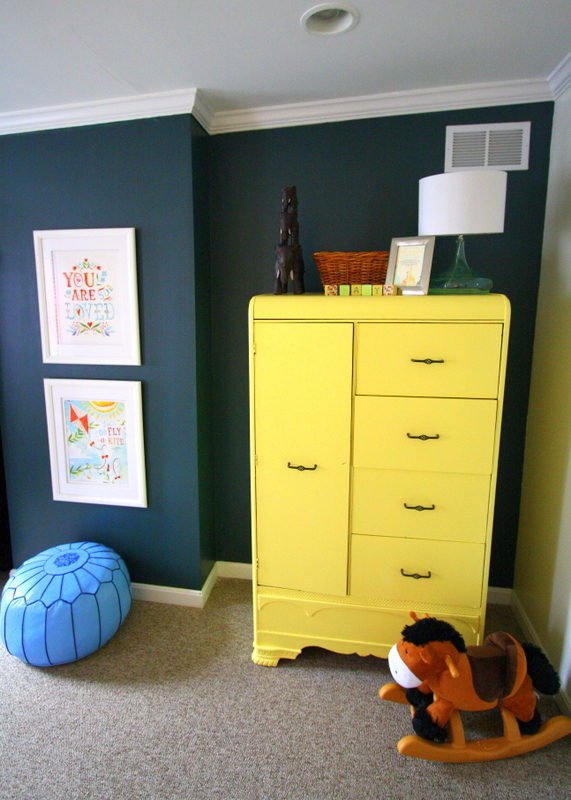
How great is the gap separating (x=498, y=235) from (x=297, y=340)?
106 centimetres

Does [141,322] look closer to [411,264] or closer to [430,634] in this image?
[411,264]

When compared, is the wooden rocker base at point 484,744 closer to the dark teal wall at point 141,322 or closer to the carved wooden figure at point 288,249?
the dark teal wall at point 141,322

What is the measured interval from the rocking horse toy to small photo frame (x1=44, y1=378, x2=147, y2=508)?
140 cm

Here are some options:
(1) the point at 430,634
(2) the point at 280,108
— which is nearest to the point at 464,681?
(1) the point at 430,634

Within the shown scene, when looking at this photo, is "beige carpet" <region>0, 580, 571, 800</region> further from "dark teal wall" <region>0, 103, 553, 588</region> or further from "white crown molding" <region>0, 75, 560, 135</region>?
"white crown molding" <region>0, 75, 560, 135</region>

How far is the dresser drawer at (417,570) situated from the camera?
183 cm

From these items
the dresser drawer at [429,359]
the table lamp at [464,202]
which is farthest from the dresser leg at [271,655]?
the table lamp at [464,202]

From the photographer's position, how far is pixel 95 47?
1.67 meters

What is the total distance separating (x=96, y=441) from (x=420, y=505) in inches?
61.1

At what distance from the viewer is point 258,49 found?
66.1 inches

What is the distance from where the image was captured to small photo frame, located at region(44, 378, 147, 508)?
230cm

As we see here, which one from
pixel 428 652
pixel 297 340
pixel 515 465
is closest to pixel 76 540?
pixel 297 340

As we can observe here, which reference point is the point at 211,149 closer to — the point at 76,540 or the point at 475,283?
the point at 475,283

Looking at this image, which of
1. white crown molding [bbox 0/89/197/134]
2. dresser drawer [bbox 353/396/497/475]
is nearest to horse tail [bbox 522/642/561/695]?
dresser drawer [bbox 353/396/497/475]
